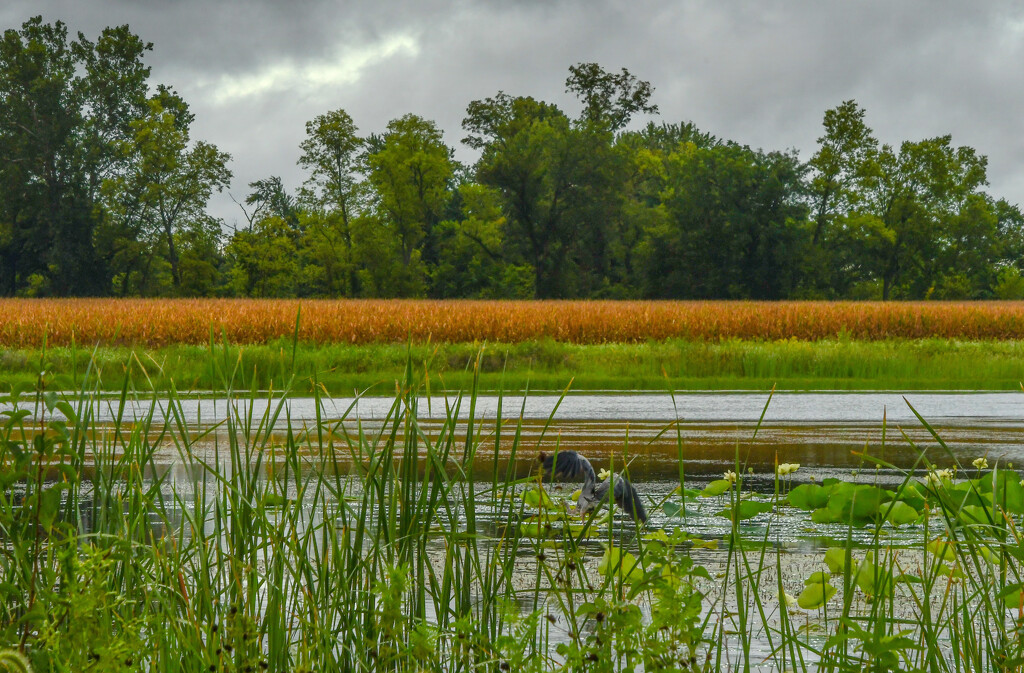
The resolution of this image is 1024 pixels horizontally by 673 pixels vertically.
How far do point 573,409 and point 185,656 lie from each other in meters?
9.37

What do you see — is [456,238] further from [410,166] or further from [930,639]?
[930,639]

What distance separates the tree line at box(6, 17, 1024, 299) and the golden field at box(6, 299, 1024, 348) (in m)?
32.1

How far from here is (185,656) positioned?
248 centimetres

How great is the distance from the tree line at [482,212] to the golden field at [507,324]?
32097mm

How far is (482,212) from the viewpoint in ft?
219

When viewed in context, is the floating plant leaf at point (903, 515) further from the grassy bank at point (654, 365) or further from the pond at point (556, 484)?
the grassy bank at point (654, 365)

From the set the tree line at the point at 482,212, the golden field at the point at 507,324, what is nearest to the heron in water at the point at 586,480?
the golden field at the point at 507,324

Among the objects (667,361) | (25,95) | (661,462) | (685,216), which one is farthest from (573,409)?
(25,95)

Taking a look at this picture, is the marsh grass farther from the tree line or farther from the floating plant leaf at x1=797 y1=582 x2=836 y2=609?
the tree line

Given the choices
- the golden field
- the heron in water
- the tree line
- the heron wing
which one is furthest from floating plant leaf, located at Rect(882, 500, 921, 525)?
the tree line

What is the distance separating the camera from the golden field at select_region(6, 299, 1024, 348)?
2091 cm

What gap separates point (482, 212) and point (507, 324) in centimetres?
4435

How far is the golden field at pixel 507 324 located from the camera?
20906mm

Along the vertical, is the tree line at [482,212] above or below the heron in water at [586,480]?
above
